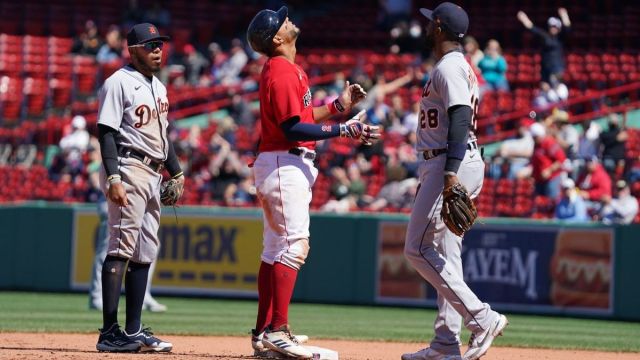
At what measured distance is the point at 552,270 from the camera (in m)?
13.4

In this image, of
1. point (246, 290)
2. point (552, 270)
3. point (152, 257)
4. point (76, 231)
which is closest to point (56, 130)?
point (76, 231)

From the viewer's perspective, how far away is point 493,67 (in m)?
18.3

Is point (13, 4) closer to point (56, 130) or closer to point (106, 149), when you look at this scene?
point (56, 130)

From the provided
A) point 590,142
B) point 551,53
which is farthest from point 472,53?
point 590,142

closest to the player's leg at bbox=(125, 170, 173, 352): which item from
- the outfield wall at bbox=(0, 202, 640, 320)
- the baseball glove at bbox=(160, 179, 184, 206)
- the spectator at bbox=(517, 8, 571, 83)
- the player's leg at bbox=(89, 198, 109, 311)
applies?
the baseball glove at bbox=(160, 179, 184, 206)

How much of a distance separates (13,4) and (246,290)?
13.2 meters

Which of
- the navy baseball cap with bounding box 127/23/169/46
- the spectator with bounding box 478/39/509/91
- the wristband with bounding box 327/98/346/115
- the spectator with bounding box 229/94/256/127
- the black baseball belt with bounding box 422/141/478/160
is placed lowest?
the black baseball belt with bounding box 422/141/478/160

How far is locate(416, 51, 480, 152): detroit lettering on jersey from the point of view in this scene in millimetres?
6758

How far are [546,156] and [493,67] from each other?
12.5 feet

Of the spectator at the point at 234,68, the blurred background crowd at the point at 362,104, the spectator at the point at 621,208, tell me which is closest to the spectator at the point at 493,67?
the blurred background crowd at the point at 362,104

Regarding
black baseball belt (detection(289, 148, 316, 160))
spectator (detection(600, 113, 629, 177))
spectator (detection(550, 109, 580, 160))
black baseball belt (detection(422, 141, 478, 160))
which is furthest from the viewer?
spectator (detection(550, 109, 580, 160))

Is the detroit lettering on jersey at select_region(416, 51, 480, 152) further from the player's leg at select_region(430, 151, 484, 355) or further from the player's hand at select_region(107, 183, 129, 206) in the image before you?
the player's hand at select_region(107, 183, 129, 206)

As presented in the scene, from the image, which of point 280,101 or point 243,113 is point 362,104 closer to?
point 243,113

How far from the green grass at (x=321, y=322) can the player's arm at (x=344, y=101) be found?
9.74 ft
